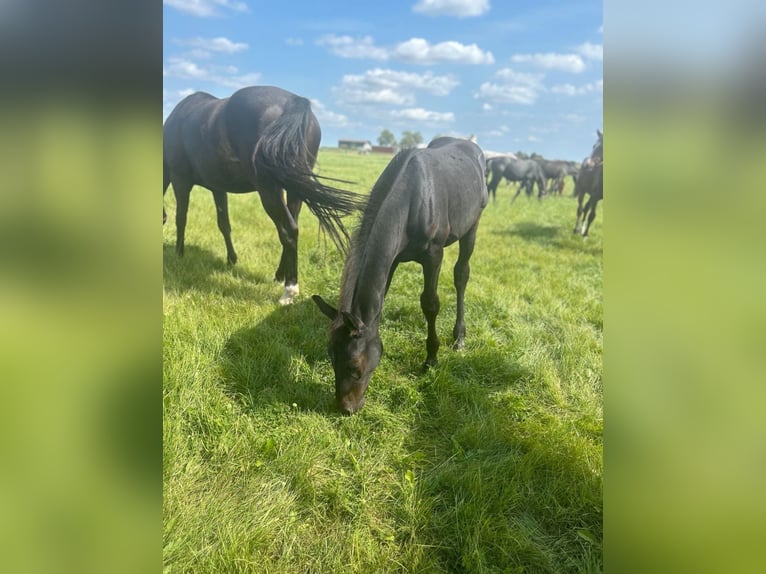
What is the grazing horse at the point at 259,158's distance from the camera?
3.92 meters

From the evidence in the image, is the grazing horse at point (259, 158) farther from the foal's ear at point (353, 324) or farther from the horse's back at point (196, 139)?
the foal's ear at point (353, 324)

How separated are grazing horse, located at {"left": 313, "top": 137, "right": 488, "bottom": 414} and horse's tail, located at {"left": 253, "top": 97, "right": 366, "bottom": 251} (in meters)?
0.33

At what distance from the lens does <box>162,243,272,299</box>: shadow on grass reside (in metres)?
4.83

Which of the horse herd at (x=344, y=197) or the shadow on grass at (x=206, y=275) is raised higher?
the horse herd at (x=344, y=197)

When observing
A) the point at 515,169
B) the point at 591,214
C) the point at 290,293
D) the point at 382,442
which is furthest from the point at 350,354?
the point at 515,169

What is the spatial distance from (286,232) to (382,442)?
2749 mm

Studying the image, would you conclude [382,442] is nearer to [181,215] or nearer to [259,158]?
[259,158]

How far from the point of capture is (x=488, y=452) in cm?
291

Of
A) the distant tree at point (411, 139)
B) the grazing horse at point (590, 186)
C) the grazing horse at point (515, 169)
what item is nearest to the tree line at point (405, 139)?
the distant tree at point (411, 139)

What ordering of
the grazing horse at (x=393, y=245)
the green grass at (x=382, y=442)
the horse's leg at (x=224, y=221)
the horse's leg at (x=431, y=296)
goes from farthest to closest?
the horse's leg at (x=224, y=221), the horse's leg at (x=431, y=296), the grazing horse at (x=393, y=245), the green grass at (x=382, y=442)
